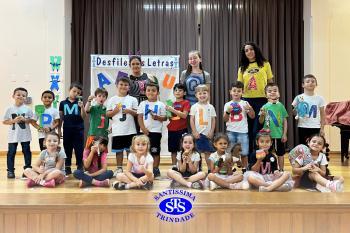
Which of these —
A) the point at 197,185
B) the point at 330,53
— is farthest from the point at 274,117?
the point at 330,53

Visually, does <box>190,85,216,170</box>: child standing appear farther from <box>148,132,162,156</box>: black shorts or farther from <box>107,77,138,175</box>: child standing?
<box>107,77,138,175</box>: child standing

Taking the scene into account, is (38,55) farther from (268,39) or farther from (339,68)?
(339,68)

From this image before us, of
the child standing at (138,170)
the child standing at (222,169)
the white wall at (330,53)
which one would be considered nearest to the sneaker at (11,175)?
the child standing at (138,170)

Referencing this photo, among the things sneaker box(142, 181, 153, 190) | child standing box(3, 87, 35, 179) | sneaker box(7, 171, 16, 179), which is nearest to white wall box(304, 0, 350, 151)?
sneaker box(142, 181, 153, 190)

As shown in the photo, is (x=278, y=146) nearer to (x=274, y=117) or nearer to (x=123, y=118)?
(x=274, y=117)

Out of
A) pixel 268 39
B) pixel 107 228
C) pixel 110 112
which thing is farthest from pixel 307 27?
pixel 107 228

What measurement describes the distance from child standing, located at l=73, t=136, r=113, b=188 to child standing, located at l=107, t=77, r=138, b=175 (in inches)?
9.4

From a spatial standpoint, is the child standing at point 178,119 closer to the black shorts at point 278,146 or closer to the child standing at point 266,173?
the child standing at point 266,173

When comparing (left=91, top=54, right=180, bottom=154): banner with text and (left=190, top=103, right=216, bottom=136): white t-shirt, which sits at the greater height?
(left=91, top=54, right=180, bottom=154): banner with text

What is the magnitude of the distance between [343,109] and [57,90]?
402 centimetres

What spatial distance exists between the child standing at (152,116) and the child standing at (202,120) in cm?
29

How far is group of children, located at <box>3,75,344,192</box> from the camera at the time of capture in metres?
3.04

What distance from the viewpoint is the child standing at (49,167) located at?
124 inches

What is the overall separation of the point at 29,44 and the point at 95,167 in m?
3.21
